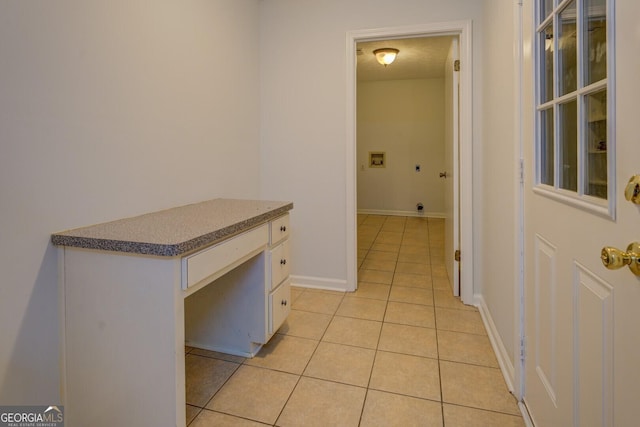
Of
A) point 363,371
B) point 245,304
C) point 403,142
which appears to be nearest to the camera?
point 363,371

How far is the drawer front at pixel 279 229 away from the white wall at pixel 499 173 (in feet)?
3.87

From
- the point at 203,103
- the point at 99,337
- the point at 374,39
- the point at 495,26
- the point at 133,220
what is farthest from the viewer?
the point at 374,39

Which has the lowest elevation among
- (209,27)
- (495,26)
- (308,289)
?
(308,289)

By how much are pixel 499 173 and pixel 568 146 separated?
847 millimetres

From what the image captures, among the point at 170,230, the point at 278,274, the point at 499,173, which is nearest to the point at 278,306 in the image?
the point at 278,274

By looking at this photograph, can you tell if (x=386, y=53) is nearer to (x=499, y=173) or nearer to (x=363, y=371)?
(x=499, y=173)

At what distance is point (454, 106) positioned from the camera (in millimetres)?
2781

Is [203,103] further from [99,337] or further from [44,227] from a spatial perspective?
[99,337]

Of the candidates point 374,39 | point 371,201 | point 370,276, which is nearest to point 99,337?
point 370,276

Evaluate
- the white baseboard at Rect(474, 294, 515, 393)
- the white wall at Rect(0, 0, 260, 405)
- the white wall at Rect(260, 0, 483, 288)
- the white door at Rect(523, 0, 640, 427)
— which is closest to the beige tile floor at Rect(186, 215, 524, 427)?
the white baseboard at Rect(474, 294, 515, 393)

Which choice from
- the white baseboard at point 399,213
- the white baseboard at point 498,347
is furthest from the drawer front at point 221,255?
the white baseboard at point 399,213

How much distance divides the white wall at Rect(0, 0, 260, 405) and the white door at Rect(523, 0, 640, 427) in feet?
5.69

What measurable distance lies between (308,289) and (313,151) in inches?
45.7

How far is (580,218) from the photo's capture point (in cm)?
98
